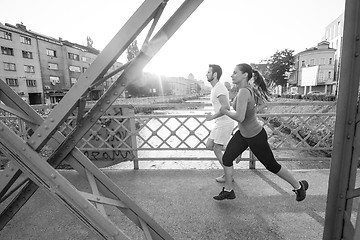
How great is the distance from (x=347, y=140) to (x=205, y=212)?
189 centimetres

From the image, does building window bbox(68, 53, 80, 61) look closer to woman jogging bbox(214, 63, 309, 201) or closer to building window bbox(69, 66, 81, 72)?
building window bbox(69, 66, 81, 72)

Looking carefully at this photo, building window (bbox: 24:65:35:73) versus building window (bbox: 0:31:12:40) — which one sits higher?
building window (bbox: 0:31:12:40)

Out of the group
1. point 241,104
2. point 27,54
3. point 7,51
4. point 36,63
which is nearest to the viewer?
point 241,104

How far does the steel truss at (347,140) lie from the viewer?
147cm

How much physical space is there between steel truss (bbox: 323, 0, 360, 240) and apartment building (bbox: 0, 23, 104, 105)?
32.2m

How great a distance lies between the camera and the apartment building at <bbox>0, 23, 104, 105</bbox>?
30.8m

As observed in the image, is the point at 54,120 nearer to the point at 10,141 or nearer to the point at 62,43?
the point at 10,141

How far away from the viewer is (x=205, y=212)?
9.18 feet

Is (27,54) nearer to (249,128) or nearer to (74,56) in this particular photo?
(74,56)

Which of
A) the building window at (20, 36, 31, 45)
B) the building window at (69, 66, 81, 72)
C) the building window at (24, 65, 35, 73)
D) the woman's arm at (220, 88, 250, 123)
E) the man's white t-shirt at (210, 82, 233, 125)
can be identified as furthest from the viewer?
the building window at (69, 66, 81, 72)

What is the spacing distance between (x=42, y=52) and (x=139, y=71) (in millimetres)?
44508

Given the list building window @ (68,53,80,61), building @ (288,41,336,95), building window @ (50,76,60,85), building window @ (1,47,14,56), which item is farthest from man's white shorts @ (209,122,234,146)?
building @ (288,41,336,95)

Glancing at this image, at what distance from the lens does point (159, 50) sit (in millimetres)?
1391

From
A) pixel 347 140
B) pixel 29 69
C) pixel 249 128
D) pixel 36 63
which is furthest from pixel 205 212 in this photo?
pixel 36 63
